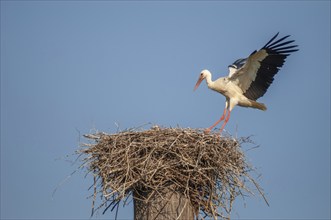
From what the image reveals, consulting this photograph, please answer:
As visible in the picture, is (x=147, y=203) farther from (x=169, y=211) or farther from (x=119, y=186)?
(x=119, y=186)

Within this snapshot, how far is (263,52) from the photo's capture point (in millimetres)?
9594

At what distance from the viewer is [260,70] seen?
9859 millimetres

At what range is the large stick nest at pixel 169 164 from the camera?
5805 millimetres

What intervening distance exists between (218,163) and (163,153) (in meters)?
0.61

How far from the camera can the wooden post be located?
527cm

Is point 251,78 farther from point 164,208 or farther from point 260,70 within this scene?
point 164,208

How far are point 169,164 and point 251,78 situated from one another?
437cm

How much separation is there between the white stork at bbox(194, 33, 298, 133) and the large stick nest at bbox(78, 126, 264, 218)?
9.70 feet

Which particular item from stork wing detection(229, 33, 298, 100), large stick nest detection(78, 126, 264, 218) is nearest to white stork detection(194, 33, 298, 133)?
stork wing detection(229, 33, 298, 100)

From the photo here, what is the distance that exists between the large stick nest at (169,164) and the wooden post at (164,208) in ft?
0.31

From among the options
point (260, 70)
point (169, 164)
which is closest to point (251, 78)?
point (260, 70)

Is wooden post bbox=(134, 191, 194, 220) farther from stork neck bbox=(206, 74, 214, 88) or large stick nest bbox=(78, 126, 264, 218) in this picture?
stork neck bbox=(206, 74, 214, 88)

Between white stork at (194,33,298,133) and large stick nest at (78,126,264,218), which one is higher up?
white stork at (194,33,298,133)

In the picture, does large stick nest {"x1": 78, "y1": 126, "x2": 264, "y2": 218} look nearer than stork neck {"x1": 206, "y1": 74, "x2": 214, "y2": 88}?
Yes
